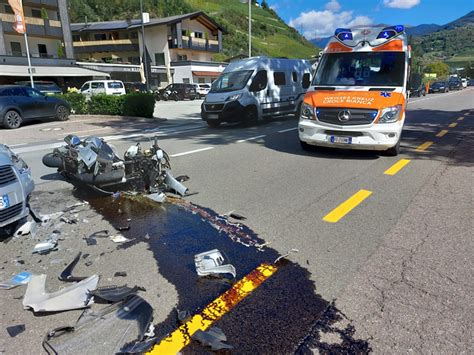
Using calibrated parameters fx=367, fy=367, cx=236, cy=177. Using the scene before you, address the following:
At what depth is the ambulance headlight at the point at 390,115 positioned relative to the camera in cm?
696

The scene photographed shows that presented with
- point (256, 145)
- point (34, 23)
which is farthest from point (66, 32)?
point (256, 145)

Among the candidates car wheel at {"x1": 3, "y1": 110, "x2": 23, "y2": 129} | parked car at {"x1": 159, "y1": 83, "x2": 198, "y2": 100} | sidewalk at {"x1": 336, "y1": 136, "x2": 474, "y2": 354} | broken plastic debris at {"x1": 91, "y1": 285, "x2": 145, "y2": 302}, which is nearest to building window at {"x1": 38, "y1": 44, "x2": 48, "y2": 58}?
parked car at {"x1": 159, "y1": 83, "x2": 198, "y2": 100}

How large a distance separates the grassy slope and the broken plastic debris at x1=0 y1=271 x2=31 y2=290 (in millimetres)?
Answer: 88926

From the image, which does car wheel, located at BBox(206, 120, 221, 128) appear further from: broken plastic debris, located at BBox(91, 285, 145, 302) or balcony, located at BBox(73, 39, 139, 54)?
balcony, located at BBox(73, 39, 139, 54)

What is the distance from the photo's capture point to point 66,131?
13.6 metres

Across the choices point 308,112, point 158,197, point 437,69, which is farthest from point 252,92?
point 437,69

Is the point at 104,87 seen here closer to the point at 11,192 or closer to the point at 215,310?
the point at 11,192

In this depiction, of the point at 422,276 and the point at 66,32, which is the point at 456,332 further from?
the point at 66,32

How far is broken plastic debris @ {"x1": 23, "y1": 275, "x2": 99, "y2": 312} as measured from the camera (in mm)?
2793

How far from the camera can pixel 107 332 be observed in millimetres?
2490

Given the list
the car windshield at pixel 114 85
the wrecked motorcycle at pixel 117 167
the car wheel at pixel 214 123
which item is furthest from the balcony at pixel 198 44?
the wrecked motorcycle at pixel 117 167

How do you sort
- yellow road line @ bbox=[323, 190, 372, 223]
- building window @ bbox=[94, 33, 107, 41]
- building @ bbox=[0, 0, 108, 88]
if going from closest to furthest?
yellow road line @ bbox=[323, 190, 372, 223]
building @ bbox=[0, 0, 108, 88]
building window @ bbox=[94, 33, 107, 41]

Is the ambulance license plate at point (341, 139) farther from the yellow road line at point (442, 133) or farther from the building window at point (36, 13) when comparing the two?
the building window at point (36, 13)

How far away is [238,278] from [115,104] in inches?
641
